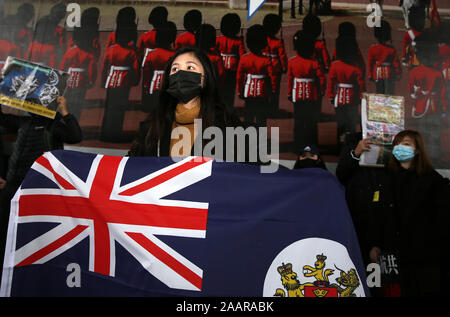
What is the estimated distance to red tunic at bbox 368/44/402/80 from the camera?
3.70 meters

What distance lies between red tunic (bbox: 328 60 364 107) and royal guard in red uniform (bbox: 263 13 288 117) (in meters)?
0.51

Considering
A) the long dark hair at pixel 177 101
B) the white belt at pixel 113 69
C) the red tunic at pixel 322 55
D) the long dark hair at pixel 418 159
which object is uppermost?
the red tunic at pixel 322 55

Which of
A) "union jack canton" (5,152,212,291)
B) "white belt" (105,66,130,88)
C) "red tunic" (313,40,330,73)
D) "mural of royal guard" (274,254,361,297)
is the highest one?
"red tunic" (313,40,330,73)

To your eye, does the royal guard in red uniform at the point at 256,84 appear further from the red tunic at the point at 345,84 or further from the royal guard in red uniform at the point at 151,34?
the royal guard in red uniform at the point at 151,34

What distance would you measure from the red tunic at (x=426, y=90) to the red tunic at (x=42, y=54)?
3838 millimetres

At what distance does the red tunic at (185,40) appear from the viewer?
12.7 feet

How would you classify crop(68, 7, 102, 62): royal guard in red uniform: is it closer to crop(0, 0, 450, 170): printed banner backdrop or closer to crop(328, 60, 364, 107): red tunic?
crop(0, 0, 450, 170): printed banner backdrop

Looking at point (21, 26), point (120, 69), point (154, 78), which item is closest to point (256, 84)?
point (154, 78)

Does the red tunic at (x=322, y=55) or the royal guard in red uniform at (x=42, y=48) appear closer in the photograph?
the red tunic at (x=322, y=55)

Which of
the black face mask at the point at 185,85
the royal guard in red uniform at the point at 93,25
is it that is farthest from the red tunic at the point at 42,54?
the black face mask at the point at 185,85

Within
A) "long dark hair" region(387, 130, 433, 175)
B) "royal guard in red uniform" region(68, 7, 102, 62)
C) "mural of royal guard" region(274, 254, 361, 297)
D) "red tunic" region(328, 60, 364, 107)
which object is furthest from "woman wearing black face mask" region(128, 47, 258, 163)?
"royal guard in red uniform" region(68, 7, 102, 62)
